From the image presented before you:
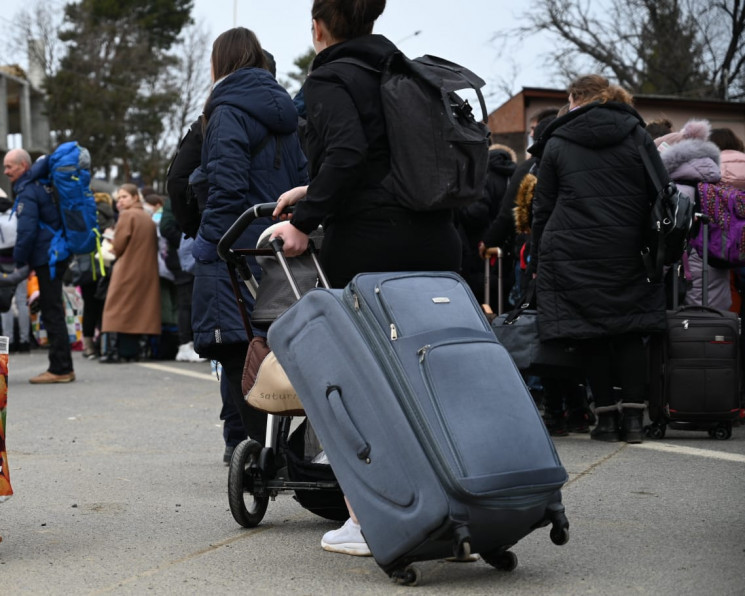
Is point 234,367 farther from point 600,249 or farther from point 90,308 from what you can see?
point 90,308

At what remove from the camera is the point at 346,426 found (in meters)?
3.88

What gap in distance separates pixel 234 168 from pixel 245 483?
167 cm

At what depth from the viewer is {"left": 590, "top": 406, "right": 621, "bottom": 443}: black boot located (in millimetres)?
7523

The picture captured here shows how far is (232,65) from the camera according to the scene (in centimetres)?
621

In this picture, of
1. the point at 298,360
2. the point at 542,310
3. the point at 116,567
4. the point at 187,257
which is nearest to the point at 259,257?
the point at 298,360

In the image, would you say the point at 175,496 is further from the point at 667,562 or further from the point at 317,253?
the point at 667,562

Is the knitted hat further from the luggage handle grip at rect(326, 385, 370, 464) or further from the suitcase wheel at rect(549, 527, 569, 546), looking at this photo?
the luggage handle grip at rect(326, 385, 370, 464)

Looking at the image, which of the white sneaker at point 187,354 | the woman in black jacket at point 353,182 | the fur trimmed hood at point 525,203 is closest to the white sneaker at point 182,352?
the white sneaker at point 187,354

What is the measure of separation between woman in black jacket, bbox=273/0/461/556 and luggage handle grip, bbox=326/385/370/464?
0.56 metres

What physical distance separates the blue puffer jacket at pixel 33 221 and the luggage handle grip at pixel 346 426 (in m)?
7.69

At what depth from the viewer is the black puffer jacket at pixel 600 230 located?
7.30 m

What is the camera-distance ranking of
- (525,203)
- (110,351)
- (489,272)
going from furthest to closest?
(110,351)
(489,272)
(525,203)

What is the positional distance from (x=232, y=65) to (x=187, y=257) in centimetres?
712

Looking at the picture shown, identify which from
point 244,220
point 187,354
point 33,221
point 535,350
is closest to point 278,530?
point 244,220
